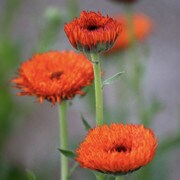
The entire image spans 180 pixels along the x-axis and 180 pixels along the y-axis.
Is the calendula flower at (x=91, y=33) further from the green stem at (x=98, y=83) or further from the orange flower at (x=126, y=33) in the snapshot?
the orange flower at (x=126, y=33)

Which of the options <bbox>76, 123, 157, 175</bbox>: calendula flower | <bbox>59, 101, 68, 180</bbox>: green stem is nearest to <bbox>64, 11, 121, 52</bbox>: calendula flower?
<bbox>76, 123, 157, 175</bbox>: calendula flower

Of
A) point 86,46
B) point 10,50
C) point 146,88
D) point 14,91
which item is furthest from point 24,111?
point 86,46

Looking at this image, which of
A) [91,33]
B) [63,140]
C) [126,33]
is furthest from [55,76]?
[126,33]

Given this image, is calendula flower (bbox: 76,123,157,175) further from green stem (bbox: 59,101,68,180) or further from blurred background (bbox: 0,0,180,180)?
blurred background (bbox: 0,0,180,180)

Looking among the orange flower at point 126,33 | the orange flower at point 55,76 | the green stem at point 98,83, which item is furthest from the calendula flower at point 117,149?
the orange flower at point 126,33

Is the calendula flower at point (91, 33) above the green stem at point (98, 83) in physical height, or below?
above

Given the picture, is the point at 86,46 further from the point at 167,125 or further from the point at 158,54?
the point at 158,54

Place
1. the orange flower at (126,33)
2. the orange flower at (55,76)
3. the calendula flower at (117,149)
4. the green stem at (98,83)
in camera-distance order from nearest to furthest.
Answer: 1. the calendula flower at (117,149)
2. the green stem at (98,83)
3. the orange flower at (55,76)
4. the orange flower at (126,33)
